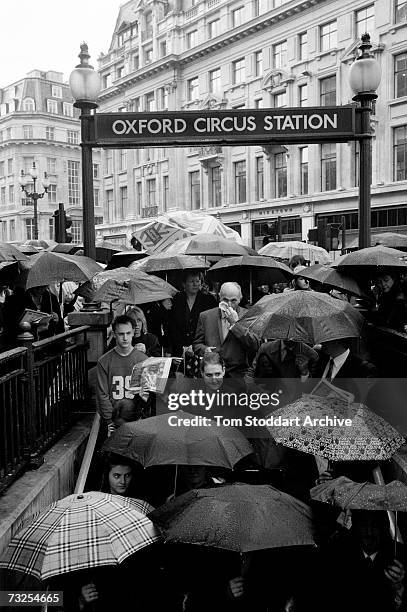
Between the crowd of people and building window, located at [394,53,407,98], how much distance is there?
29.6 meters

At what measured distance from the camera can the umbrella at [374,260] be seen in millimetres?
5895

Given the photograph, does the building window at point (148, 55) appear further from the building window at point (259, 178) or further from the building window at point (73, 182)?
the building window at point (73, 182)

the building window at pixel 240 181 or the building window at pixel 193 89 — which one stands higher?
the building window at pixel 193 89

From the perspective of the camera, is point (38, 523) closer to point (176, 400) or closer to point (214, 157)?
point (176, 400)

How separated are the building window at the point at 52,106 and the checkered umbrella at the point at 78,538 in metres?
88.8

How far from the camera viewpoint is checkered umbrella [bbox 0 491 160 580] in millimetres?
3377

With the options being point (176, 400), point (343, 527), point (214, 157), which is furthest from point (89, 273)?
point (214, 157)

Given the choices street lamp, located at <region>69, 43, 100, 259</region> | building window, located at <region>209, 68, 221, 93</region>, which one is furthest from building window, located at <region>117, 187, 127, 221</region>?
street lamp, located at <region>69, 43, 100, 259</region>

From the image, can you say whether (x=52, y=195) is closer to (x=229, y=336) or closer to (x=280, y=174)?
(x=280, y=174)

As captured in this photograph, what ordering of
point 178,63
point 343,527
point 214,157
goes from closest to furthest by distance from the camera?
1. point 343,527
2. point 214,157
3. point 178,63

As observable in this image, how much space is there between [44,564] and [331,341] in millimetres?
2771

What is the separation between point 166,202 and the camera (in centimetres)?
5222

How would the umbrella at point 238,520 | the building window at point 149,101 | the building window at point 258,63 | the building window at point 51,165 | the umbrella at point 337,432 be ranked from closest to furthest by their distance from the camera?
the umbrella at point 238,520 < the umbrella at point 337,432 < the building window at point 258,63 < the building window at point 149,101 < the building window at point 51,165

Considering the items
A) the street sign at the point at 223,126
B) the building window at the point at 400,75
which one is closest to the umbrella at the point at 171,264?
the street sign at the point at 223,126
